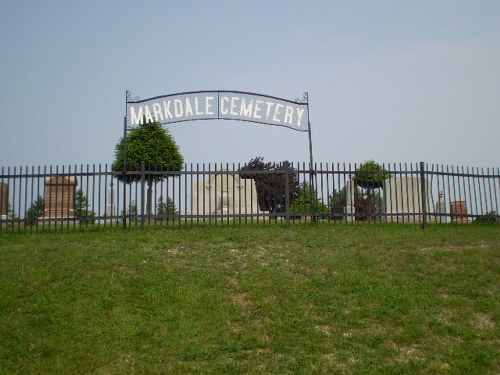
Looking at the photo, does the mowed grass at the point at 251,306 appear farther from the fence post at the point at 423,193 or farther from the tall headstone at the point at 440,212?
the tall headstone at the point at 440,212

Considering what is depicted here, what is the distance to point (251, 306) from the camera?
9531 mm

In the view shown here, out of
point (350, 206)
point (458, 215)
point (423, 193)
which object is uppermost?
point (423, 193)

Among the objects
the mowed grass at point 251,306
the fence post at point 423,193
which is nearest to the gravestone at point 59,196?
the mowed grass at point 251,306

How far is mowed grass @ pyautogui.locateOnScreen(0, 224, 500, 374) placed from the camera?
786 centimetres

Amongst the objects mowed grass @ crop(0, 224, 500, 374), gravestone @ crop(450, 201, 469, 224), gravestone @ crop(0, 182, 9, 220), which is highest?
gravestone @ crop(0, 182, 9, 220)

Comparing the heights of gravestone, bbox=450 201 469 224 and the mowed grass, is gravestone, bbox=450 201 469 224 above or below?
above

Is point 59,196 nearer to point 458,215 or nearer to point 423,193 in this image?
point 423,193

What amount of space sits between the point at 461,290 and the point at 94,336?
6.55 meters

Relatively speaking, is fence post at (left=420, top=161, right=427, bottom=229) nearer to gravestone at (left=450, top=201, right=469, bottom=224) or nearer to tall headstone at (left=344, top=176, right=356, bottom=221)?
gravestone at (left=450, top=201, right=469, bottom=224)

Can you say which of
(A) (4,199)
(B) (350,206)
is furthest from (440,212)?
(A) (4,199)

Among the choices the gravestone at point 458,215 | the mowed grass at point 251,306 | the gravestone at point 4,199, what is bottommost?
the mowed grass at point 251,306

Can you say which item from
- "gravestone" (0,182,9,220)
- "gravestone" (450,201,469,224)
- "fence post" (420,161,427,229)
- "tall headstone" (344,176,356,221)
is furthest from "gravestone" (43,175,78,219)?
"gravestone" (450,201,469,224)

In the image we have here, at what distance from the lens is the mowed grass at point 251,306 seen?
25.8 ft

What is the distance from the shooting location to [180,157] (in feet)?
85.1
